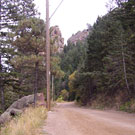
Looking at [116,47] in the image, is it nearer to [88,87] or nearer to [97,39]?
[97,39]

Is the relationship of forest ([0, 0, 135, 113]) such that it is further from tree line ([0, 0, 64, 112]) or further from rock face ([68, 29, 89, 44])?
rock face ([68, 29, 89, 44])

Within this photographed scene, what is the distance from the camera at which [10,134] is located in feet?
21.8

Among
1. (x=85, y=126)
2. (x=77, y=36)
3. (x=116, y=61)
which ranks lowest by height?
(x=85, y=126)

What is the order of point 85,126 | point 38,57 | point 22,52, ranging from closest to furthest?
point 85,126, point 38,57, point 22,52

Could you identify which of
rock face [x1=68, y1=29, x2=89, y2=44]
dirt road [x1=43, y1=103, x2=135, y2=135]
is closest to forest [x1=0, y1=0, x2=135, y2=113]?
dirt road [x1=43, y1=103, x2=135, y2=135]

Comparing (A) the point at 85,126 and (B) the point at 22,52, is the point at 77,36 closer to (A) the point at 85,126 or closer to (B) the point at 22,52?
(B) the point at 22,52

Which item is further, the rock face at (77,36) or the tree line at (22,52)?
the rock face at (77,36)

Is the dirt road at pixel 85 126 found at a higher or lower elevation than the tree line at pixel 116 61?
lower

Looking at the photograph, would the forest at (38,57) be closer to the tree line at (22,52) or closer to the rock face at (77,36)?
the tree line at (22,52)

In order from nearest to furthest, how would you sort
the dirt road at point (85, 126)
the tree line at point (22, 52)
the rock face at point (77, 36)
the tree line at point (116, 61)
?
the dirt road at point (85, 126) → the tree line at point (22, 52) → the tree line at point (116, 61) → the rock face at point (77, 36)

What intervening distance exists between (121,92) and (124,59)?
21.0 ft

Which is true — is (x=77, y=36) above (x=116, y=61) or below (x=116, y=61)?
above

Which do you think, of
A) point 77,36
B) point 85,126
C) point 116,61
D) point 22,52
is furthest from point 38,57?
point 77,36

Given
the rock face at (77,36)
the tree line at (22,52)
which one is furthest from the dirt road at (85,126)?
the rock face at (77,36)
